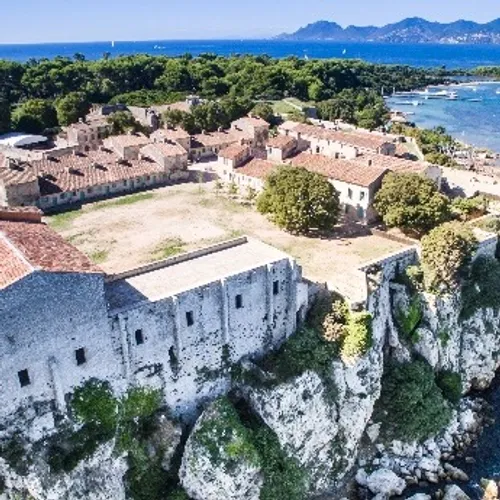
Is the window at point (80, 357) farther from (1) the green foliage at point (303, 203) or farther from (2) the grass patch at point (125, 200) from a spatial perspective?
(2) the grass patch at point (125, 200)

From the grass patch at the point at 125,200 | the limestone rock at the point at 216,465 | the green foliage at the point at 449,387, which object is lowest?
the green foliage at the point at 449,387

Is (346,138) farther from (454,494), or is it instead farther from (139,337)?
(139,337)

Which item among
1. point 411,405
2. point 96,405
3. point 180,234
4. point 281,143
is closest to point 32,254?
point 96,405

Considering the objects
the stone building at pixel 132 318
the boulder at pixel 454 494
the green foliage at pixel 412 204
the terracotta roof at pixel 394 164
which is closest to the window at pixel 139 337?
the stone building at pixel 132 318

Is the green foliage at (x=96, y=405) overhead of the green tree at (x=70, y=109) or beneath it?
beneath

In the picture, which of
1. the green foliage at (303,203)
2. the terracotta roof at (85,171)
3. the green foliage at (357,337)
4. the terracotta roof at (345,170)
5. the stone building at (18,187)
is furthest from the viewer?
the terracotta roof at (85,171)

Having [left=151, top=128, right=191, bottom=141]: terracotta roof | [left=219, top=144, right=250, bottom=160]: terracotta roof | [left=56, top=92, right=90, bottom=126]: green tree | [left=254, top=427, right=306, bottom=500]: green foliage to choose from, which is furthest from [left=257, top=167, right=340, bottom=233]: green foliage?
[left=56, top=92, right=90, bottom=126]: green tree

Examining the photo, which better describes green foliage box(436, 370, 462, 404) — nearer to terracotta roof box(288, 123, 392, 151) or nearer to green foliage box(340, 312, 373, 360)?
green foliage box(340, 312, 373, 360)

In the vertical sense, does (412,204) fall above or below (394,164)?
below
